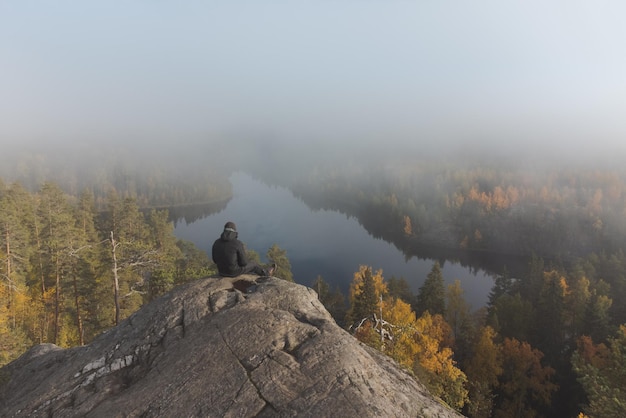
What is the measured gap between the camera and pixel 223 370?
824 cm

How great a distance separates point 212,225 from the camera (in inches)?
7180

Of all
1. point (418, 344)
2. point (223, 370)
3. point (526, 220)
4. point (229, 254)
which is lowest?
point (526, 220)

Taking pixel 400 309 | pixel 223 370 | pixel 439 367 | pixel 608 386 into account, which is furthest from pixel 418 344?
pixel 223 370

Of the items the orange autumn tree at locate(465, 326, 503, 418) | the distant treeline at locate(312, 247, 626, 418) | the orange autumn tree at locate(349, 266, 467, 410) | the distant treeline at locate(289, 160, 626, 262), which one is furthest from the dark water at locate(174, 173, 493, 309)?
the orange autumn tree at locate(349, 266, 467, 410)

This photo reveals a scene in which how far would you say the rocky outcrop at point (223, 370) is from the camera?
753 centimetres

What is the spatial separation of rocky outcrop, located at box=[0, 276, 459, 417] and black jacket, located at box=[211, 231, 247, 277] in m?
0.99

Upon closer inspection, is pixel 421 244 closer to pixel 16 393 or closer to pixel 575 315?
pixel 575 315

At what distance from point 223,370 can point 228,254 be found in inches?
190

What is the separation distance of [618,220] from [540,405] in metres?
130

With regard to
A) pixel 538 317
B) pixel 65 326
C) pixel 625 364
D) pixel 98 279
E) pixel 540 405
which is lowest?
pixel 540 405

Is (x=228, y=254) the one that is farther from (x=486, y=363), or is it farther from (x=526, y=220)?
(x=526, y=220)

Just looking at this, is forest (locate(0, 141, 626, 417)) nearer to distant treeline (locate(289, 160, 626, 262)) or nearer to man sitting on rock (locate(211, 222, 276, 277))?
man sitting on rock (locate(211, 222, 276, 277))

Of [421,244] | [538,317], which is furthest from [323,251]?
[538,317]

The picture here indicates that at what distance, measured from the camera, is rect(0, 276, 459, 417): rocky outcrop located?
7.53 m
